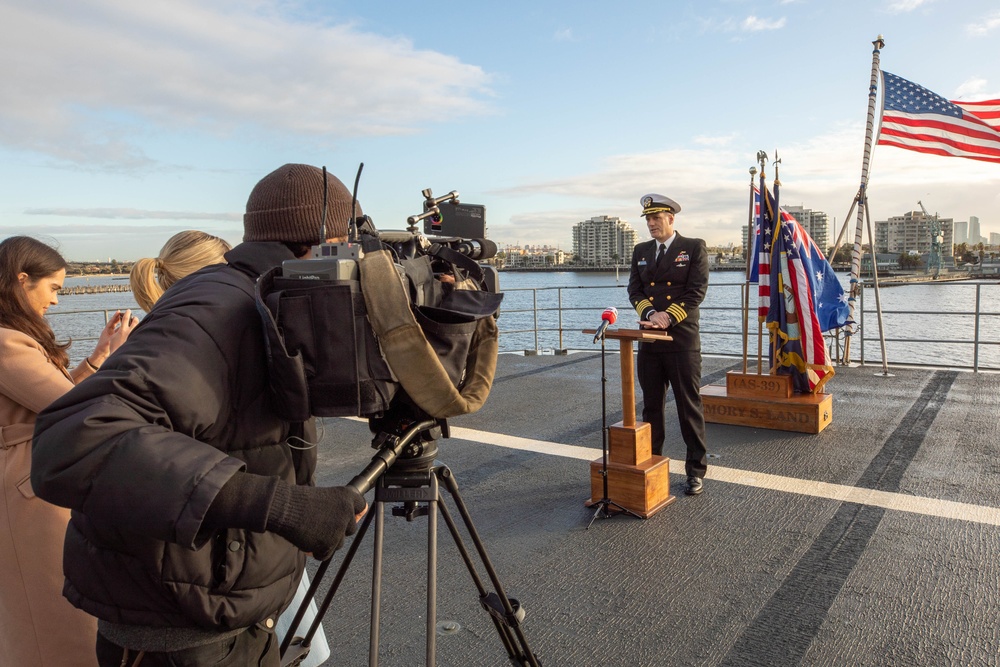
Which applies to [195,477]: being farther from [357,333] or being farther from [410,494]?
[410,494]

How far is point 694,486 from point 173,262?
315 centimetres

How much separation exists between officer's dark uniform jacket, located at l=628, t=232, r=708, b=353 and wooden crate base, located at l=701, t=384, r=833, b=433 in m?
1.53

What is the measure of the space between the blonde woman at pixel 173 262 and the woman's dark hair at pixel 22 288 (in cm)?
30

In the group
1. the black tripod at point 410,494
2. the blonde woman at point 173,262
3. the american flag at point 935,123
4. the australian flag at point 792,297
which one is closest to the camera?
the black tripod at point 410,494

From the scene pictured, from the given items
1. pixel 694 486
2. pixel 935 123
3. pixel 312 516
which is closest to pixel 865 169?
pixel 935 123

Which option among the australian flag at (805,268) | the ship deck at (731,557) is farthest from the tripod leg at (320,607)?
the australian flag at (805,268)

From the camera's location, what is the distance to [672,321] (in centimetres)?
412

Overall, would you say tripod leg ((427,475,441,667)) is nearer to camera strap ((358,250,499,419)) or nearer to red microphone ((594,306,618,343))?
camera strap ((358,250,499,419))

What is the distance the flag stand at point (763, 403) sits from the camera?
521 cm

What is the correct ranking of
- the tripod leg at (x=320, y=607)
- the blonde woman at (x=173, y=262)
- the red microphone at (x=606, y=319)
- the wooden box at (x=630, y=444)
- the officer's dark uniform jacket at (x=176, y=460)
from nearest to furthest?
the officer's dark uniform jacket at (x=176, y=460) → the tripod leg at (x=320, y=607) → the blonde woman at (x=173, y=262) → the red microphone at (x=606, y=319) → the wooden box at (x=630, y=444)

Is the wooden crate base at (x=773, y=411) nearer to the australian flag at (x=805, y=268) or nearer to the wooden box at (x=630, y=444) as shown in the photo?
the australian flag at (x=805, y=268)

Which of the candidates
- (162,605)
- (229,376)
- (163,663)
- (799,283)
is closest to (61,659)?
(163,663)

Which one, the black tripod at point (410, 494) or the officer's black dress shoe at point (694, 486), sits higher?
the black tripod at point (410, 494)

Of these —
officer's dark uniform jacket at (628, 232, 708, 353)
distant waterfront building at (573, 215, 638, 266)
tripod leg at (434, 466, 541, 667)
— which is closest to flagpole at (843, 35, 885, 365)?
officer's dark uniform jacket at (628, 232, 708, 353)
